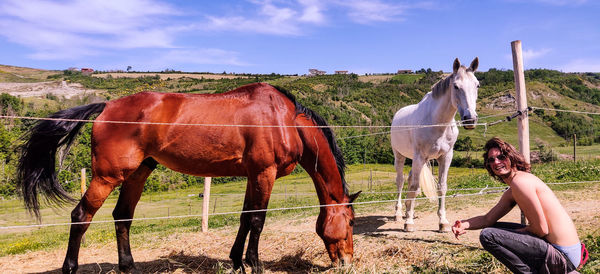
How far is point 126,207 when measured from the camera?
4.49 metres

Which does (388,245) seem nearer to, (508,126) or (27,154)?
(27,154)

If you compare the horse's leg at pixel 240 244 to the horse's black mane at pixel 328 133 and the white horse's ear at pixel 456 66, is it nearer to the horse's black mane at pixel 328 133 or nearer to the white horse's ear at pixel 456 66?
the horse's black mane at pixel 328 133

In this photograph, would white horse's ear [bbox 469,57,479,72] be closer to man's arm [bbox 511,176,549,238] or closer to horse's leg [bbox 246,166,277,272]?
man's arm [bbox 511,176,549,238]

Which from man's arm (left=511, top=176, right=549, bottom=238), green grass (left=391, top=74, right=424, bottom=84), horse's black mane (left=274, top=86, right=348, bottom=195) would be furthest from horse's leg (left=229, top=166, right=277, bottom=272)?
green grass (left=391, top=74, right=424, bottom=84)

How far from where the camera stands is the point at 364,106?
63.6 m

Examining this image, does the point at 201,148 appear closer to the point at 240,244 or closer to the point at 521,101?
the point at 240,244

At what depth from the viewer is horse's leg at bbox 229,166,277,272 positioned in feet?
13.0

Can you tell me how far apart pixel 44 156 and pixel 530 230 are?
4801mm

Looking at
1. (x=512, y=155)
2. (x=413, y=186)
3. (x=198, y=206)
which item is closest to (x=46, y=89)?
(x=198, y=206)

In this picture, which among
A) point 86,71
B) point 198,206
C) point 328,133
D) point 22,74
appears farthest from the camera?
point 86,71

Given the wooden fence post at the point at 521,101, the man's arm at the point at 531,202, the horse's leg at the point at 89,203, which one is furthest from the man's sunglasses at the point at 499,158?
the horse's leg at the point at 89,203

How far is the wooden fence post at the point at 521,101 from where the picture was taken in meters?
4.49

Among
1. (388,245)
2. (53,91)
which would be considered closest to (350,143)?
(388,245)

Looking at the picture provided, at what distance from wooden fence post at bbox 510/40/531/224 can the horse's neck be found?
87cm
